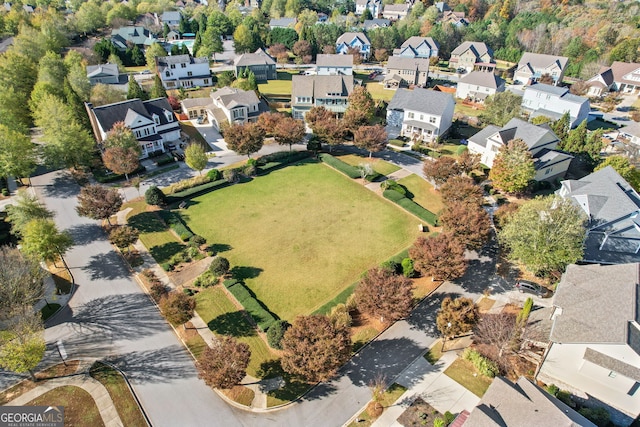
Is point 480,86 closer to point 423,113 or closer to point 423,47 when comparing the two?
point 423,113

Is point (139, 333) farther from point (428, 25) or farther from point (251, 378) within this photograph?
point (428, 25)

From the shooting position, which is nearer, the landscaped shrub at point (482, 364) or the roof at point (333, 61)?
the landscaped shrub at point (482, 364)

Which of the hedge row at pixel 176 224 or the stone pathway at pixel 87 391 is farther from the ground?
the hedge row at pixel 176 224

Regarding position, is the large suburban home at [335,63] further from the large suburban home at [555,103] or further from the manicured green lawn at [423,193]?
the manicured green lawn at [423,193]

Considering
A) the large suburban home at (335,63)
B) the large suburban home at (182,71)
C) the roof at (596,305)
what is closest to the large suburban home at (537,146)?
the roof at (596,305)

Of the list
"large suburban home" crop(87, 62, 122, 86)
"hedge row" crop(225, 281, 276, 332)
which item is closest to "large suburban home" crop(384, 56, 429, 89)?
"large suburban home" crop(87, 62, 122, 86)

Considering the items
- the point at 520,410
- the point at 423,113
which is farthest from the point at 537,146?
the point at 520,410

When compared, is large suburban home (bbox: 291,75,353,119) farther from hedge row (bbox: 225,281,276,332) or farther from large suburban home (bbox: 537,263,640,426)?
large suburban home (bbox: 537,263,640,426)
